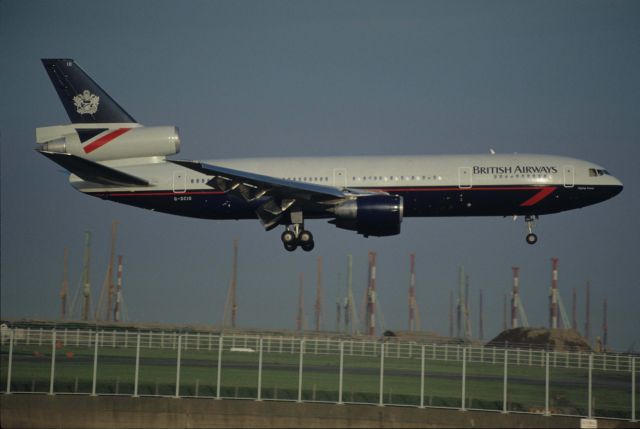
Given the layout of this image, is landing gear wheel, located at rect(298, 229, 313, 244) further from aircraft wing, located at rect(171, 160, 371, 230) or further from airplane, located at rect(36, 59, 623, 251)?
aircraft wing, located at rect(171, 160, 371, 230)

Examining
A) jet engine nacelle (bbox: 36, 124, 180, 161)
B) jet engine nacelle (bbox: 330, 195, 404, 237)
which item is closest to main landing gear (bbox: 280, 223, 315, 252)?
jet engine nacelle (bbox: 330, 195, 404, 237)

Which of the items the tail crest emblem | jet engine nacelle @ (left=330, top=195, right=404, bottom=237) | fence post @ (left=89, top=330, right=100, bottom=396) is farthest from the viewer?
the tail crest emblem

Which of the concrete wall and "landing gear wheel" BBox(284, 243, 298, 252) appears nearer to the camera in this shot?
the concrete wall

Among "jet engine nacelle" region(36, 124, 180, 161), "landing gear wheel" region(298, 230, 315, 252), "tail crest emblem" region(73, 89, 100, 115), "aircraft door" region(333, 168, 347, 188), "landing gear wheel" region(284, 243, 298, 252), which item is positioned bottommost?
"landing gear wheel" region(284, 243, 298, 252)

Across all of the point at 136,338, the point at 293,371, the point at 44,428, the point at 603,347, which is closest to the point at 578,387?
the point at 293,371

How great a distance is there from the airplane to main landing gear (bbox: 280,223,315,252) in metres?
0.06

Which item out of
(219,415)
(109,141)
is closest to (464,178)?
(109,141)

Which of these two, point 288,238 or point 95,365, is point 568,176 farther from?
point 95,365

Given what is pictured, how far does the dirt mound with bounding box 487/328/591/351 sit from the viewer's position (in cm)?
5294

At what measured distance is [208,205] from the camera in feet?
154

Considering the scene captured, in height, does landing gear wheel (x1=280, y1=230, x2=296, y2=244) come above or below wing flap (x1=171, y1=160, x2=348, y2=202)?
below

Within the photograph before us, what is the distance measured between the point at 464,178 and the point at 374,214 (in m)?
5.07

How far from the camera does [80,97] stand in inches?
1937

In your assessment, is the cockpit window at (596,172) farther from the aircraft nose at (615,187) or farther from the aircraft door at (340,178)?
the aircraft door at (340,178)
